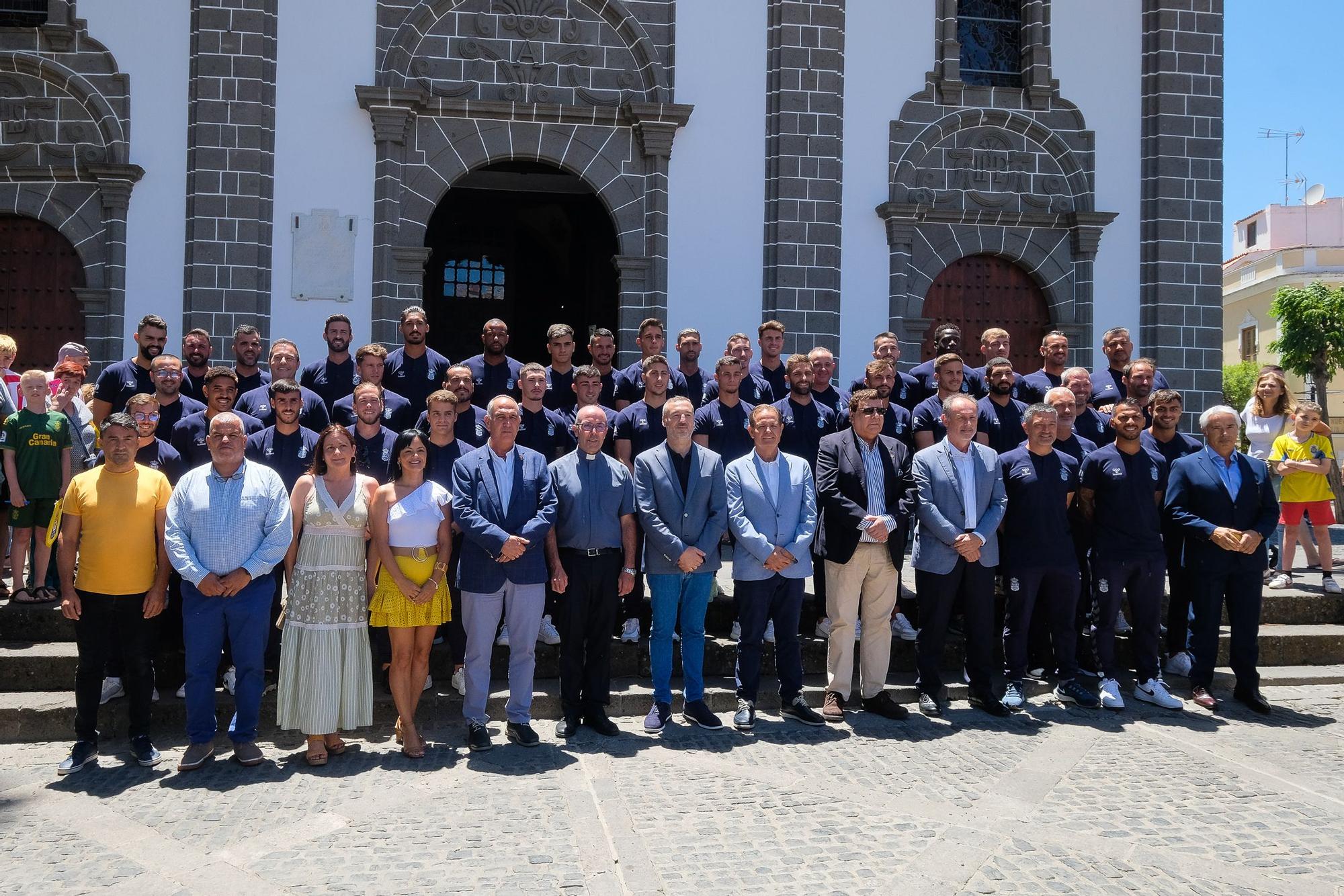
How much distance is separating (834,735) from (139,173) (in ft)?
29.5

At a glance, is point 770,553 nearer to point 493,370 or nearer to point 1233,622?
point 493,370

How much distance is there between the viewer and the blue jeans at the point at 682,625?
6.17 meters

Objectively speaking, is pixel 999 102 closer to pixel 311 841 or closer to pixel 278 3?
pixel 278 3

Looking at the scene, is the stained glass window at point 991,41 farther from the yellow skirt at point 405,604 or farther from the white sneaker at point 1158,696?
the yellow skirt at point 405,604

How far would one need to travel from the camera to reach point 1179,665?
7246mm

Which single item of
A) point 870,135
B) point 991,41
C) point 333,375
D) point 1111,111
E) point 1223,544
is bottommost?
point 1223,544

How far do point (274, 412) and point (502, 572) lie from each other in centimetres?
217

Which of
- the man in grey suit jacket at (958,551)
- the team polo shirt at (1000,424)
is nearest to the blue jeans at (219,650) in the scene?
the man in grey suit jacket at (958,551)

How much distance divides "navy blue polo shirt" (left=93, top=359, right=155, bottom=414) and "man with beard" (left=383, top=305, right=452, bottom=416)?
1564 mm

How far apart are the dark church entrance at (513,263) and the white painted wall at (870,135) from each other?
389cm

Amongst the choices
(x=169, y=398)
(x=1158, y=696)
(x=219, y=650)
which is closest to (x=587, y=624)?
(x=219, y=650)

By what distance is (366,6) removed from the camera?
11.1 meters

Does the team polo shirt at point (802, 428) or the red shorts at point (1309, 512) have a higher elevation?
the team polo shirt at point (802, 428)

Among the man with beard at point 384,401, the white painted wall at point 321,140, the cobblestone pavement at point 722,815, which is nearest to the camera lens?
the cobblestone pavement at point 722,815
